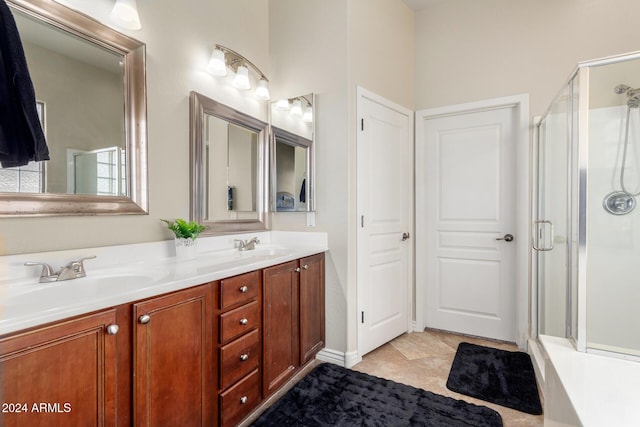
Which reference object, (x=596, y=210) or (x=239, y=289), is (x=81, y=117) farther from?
(x=596, y=210)

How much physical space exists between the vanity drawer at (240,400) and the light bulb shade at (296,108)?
6.12 feet

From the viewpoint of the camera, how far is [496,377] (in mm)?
2215

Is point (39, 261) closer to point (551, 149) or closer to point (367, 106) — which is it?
point (367, 106)

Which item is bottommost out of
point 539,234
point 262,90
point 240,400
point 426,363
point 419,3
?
point 426,363

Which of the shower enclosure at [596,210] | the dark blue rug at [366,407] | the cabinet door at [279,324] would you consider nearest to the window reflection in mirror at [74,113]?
the cabinet door at [279,324]

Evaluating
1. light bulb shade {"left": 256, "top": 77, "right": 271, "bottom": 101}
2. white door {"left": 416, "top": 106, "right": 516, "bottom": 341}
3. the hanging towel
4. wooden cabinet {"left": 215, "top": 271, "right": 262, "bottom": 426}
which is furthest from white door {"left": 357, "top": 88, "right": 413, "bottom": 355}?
the hanging towel

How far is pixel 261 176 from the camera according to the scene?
2.62m

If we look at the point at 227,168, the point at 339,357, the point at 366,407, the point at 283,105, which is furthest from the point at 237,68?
the point at 366,407

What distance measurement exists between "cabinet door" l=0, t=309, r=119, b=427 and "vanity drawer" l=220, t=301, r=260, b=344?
1.53 ft

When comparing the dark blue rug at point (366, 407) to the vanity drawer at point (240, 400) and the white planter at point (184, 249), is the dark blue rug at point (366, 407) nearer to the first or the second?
the vanity drawer at point (240, 400)

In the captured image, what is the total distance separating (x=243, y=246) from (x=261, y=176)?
2.10 ft

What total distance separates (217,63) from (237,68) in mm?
252

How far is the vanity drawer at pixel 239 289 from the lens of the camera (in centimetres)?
153

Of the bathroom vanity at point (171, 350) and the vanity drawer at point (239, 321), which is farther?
the vanity drawer at point (239, 321)
